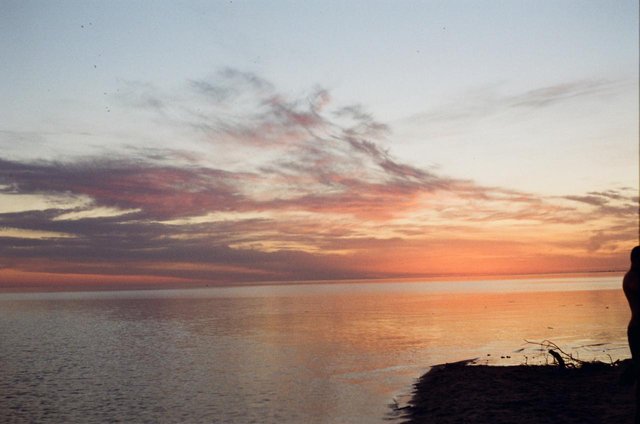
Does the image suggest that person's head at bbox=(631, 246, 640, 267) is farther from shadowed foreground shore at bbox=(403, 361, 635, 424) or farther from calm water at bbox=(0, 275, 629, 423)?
calm water at bbox=(0, 275, 629, 423)

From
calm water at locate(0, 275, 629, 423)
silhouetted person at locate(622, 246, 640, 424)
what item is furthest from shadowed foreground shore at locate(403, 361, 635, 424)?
silhouetted person at locate(622, 246, 640, 424)

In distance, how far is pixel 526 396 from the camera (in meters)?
21.9

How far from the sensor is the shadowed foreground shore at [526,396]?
1881cm

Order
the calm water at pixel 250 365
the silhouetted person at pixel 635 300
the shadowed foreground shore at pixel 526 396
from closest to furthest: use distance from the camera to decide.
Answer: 1. the silhouetted person at pixel 635 300
2. the shadowed foreground shore at pixel 526 396
3. the calm water at pixel 250 365

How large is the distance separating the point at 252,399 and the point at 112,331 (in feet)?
162

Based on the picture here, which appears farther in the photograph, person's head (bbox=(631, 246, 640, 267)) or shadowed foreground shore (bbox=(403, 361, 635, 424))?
shadowed foreground shore (bbox=(403, 361, 635, 424))

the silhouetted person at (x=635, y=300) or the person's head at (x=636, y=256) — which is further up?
the person's head at (x=636, y=256)

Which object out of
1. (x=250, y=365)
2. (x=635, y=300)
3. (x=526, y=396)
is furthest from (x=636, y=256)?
(x=250, y=365)

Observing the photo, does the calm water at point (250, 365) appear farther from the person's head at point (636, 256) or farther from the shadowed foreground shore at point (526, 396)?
the person's head at point (636, 256)

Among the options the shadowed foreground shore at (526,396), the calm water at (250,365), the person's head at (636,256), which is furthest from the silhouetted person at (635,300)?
the calm water at (250,365)

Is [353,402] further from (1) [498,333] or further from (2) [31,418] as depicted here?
(1) [498,333]

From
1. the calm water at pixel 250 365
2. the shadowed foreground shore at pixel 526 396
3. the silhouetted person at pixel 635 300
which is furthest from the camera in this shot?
the calm water at pixel 250 365

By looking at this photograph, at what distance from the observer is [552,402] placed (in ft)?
67.6

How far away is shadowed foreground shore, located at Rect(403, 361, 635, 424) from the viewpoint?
18812 millimetres
